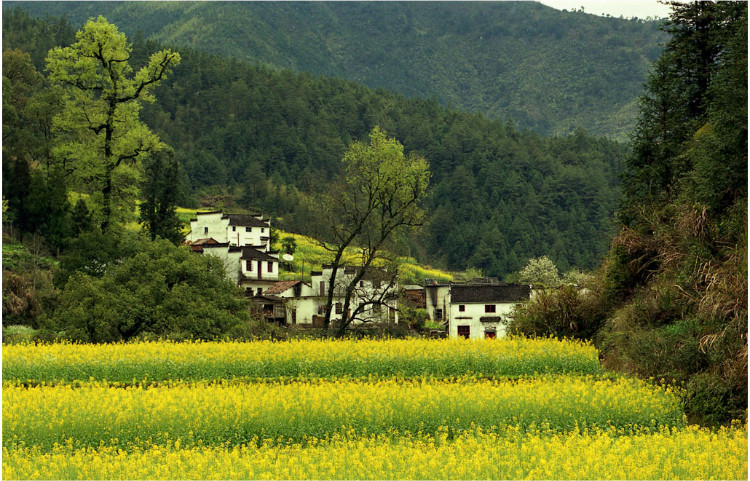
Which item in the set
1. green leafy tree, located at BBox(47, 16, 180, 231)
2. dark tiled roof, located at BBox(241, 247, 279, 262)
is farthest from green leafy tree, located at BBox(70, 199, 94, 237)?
dark tiled roof, located at BBox(241, 247, 279, 262)

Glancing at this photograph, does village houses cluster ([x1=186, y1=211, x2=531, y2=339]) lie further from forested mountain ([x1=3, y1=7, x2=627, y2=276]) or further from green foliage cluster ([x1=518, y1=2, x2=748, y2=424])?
forested mountain ([x1=3, y1=7, x2=627, y2=276])

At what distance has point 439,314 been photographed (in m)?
69.9

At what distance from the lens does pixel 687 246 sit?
18641mm

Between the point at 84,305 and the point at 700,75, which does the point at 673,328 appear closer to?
the point at 700,75

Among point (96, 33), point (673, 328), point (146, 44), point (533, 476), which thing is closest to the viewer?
point (533, 476)

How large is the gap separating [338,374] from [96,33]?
2421 cm

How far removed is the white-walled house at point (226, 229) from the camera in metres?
80.7

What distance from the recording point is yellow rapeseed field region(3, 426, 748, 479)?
1081 cm

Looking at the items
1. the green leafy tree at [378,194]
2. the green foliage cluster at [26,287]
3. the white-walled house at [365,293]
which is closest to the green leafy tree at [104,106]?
the green foliage cluster at [26,287]

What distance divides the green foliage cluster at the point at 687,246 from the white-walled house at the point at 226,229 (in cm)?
5732

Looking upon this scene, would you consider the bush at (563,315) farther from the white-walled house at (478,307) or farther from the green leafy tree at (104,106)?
the white-walled house at (478,307)

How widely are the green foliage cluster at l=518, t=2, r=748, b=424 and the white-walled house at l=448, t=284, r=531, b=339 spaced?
31825mm

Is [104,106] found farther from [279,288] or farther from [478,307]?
[478,307]

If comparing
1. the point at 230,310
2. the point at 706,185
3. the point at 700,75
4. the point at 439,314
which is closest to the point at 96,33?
the point at 230,310
